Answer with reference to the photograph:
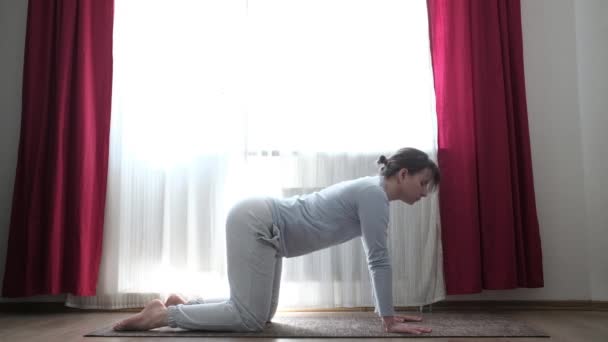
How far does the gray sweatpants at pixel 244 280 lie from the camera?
215 cm

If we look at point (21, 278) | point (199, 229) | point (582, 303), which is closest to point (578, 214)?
point (582, 303)

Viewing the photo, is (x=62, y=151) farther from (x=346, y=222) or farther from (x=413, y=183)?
(x=413, y=183)

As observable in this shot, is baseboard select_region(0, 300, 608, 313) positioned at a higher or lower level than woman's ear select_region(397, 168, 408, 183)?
lower

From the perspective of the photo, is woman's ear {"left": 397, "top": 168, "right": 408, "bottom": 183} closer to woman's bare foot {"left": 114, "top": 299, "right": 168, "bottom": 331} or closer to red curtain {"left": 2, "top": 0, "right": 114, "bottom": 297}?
woman's bare foot {"left": 114, "top": 299, "right": 168, "bottom": 331}

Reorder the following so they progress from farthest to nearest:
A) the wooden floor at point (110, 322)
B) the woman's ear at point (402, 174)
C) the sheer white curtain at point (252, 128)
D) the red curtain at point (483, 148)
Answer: the sheer white curtain at point (252, 128) → the red curtain at point (483, 148) → the woman's ear at point (402, 174) → the wooden floor at point (110, 322)

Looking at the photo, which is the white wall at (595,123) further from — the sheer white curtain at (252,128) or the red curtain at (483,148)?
the sheer white curtain at (252,128)

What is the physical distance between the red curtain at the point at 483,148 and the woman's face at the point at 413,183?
72 cm

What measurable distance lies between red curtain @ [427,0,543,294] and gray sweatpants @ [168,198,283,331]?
1091 millimetres

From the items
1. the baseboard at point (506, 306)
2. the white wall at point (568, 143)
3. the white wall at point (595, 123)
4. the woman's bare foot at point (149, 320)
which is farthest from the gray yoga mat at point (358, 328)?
the white wall at point (595, 123)

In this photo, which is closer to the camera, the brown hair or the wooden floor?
the wooden floor

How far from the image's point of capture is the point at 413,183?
2195 mm

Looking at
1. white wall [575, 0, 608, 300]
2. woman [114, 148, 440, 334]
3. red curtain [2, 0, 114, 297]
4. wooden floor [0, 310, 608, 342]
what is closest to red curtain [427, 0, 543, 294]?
wooden floor [0, 310, 608, 342]

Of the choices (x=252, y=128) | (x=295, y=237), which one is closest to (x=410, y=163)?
(x=295, y=237)

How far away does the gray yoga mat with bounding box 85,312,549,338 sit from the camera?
2146 millimetres
